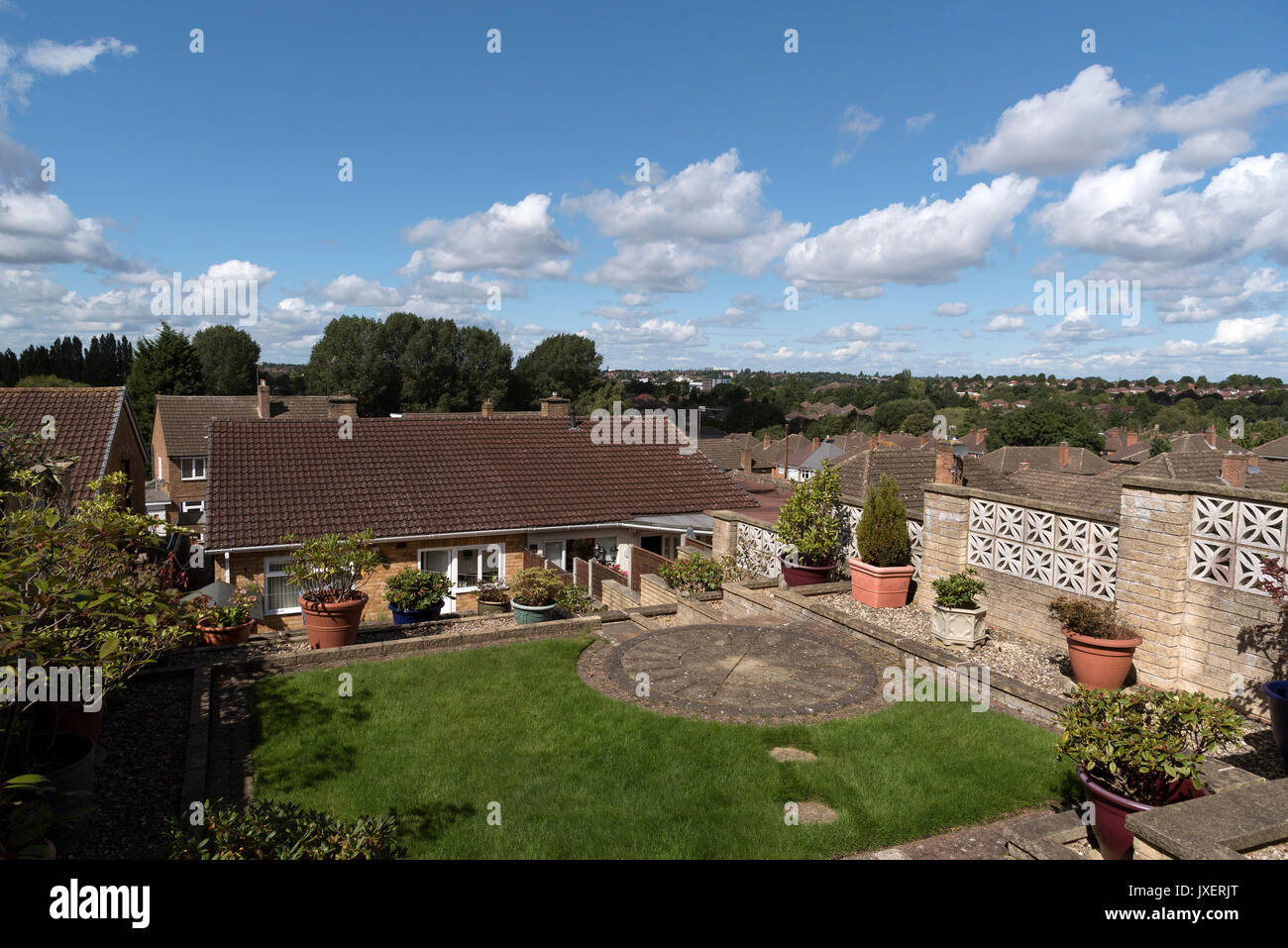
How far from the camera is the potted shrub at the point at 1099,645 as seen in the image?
8.13m

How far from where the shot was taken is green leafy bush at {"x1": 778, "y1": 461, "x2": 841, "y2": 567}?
13078 mm

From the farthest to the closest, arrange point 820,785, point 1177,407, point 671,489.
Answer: point 1177,407, point 671,489, point 820,785

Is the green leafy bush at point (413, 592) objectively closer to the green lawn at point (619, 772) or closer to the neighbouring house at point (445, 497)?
the neighbouring house at point (445, 497)

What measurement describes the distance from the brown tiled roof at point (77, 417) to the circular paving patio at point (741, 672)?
1542cm

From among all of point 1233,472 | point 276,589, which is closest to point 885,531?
point 276,589

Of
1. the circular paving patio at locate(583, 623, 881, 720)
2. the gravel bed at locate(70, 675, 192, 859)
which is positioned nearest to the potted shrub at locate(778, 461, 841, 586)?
the circular paving patio at locate(583, 623, 881, 720)

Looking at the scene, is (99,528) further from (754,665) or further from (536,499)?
(536,499)

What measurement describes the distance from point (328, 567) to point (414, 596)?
3173 mm

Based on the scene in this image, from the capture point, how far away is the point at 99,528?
609 cm

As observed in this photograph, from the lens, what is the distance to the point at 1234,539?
25.2 ft

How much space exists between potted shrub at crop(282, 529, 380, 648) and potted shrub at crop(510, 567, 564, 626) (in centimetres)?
304

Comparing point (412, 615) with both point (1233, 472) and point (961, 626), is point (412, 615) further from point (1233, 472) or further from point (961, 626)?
point (1233, 472)
